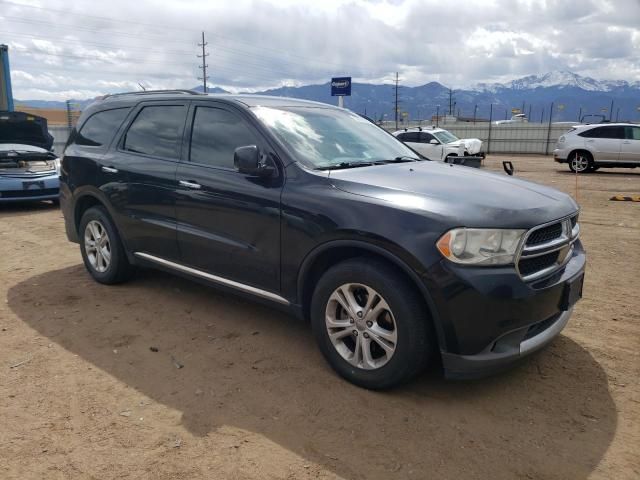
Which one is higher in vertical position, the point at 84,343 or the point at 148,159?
the point at 148,159

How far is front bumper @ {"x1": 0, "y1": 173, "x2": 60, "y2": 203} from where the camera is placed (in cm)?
945

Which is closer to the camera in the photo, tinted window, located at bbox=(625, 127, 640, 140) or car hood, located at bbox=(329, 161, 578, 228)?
car hood, located at bbox=(329, 161, 578, 228)

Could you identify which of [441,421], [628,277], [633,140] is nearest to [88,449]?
[441,421]

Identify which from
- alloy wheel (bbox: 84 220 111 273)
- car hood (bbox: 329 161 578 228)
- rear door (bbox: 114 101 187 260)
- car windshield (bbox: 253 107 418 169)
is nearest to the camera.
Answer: car hood (bbox: 329 161 578 228)

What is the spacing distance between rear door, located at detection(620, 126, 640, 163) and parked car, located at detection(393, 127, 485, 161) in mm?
5133

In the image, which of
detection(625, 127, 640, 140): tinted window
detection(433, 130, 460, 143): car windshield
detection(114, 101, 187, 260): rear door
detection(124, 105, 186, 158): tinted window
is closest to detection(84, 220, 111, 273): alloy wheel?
detection(114, 101, 187, 260): rear door

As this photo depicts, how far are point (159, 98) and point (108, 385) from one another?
2529mm

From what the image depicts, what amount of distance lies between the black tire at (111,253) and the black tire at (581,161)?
1684cm

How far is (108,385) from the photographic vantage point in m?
3.31

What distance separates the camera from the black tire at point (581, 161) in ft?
58.9

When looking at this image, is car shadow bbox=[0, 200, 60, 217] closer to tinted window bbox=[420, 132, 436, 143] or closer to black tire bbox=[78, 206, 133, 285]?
black tire bbox=[78, 206, 133, 285]

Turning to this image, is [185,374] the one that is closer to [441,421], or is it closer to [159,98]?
[441,421]

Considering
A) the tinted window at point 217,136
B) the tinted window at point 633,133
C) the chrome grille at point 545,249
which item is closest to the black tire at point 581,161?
the tinted window at point 633,133

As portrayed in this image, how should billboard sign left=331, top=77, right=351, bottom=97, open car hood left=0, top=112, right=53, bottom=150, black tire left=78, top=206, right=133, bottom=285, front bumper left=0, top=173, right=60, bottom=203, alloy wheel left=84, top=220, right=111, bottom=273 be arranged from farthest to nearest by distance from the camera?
billboard sign left=331, top=77, right=351, bottom=97
open car hood left=0, top=112, right=53, bottom=150
front bumper left=0, top=173, right=60, bottom=203
alloy wheel left=84, top=220, right=111, bottom=273
black tire left=78, top=206, right=133, bottom=285
